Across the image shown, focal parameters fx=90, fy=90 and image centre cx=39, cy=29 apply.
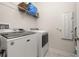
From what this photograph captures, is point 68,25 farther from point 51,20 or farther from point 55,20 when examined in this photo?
point 51,20

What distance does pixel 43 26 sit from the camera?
407 cm

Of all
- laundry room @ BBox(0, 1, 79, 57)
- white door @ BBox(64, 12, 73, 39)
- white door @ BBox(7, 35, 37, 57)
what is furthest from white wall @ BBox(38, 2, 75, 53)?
white door @ BBox(7, 35, 37, 57)

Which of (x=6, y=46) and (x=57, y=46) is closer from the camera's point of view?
(x=6, y=46)

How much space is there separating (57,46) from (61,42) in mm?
253

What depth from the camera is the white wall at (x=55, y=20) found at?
11.5 ft

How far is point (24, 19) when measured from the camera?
10.3 ft

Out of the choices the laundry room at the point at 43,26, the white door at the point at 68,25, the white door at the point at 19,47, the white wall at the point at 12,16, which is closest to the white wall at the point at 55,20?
the laundry room at the point at 43,26

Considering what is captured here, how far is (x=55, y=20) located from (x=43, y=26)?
2.05 ft

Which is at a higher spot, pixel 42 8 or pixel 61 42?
pixel 42 8

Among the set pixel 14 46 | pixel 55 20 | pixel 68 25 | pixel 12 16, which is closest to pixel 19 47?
pixel 14 46

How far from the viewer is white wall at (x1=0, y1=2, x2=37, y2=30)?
223 cm

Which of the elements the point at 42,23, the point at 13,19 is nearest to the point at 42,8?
the point at 42,23

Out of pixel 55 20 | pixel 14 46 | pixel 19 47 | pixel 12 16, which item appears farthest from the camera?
pixel 55 20

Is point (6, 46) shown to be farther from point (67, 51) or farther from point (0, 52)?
point (67, 51)
